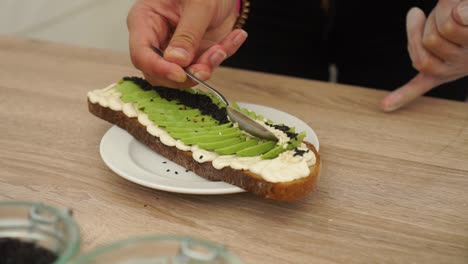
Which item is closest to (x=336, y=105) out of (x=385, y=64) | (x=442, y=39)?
(x=442, y=39)

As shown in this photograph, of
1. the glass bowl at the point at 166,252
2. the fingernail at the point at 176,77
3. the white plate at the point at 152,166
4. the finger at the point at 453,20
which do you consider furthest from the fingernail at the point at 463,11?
the glass bowl at the point at 166,252

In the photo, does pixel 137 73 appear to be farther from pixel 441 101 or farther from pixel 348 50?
pixel 441 101

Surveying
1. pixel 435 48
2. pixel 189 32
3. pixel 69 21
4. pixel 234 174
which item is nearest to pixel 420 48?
pixel 435 48

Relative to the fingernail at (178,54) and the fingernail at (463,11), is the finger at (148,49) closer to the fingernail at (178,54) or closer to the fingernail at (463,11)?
the fingernail at (178,54)

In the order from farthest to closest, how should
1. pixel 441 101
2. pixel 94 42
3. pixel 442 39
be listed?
pixel 94 42 < pixel 441 101 < pixel 442 39

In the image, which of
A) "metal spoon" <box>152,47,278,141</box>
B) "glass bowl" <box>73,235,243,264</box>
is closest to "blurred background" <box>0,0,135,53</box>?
"metal spoon" <box>152,47,278,141</box>

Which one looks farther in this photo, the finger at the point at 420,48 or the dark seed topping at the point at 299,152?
the finger at the point at 420,48
